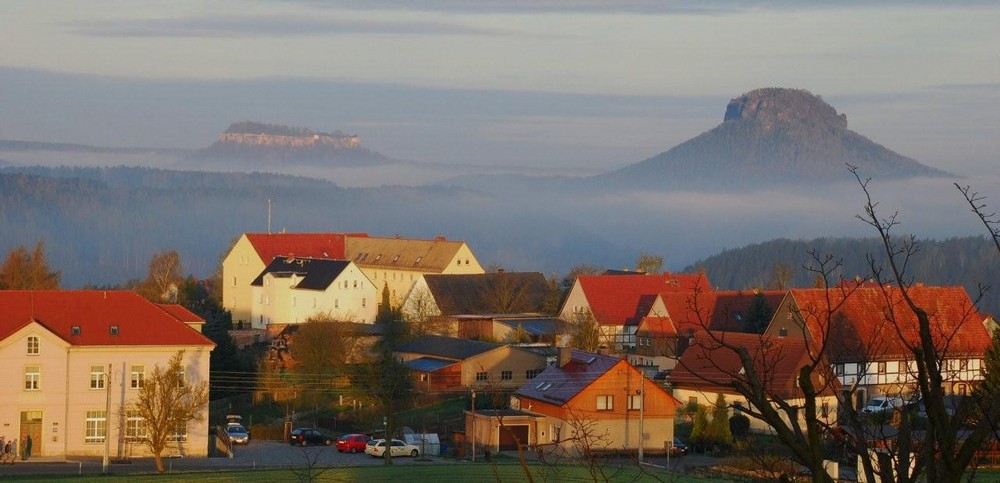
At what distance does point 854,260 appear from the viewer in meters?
142

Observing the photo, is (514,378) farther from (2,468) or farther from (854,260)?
(854,260)

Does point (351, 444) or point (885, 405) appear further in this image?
point (351, 444)

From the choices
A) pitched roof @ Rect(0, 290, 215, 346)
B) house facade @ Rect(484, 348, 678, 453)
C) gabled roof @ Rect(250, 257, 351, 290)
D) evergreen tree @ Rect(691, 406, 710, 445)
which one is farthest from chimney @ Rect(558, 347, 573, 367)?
gabled roof @ Rect(250, 257, 351, 290)

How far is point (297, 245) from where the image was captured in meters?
95.6

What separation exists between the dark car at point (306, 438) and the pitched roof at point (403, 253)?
1721 inches

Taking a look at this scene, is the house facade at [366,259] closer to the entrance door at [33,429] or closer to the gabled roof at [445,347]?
the gabled roof at [445,347]

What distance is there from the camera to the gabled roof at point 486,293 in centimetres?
7788

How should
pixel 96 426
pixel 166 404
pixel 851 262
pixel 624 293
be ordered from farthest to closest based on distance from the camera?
pixel 851 262 < pixel 624 293 < pixel 96 426 < pixel 166 404

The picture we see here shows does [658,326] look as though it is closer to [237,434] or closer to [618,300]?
[618,300]

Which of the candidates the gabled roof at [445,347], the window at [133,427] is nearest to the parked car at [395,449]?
the window at [133,427]

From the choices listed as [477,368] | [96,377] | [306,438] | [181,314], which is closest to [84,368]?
[96,377]

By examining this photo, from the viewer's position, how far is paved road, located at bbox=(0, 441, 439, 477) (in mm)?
36375

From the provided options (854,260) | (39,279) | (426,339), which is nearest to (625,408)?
(426,339)

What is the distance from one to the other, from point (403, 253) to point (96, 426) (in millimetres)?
53684
